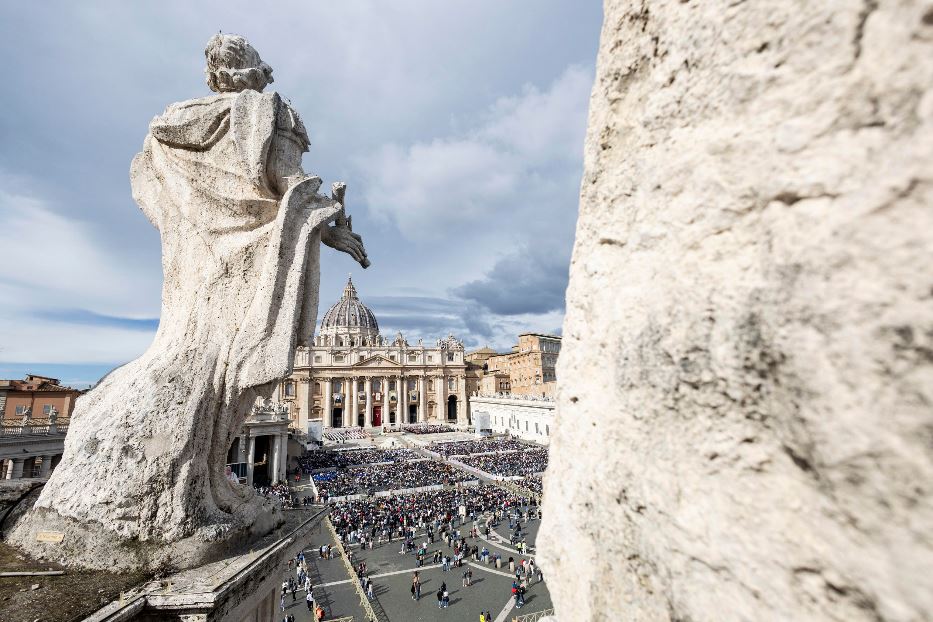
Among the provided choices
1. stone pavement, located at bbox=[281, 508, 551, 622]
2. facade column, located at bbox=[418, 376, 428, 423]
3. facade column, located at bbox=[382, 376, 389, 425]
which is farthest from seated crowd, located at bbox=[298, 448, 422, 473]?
facade column, located at bbox=[418, 376, 428, 423]

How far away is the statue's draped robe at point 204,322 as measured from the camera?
2.94 metres

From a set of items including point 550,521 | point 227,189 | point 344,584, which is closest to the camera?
point 550,521

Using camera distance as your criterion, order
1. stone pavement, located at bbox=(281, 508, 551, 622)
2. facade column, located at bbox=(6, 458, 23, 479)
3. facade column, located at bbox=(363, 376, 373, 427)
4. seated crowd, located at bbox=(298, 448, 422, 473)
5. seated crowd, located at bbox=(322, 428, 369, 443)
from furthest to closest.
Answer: facade column, located at bbox=(363, 376, 373, 427) → seated crowd, located at bbox=(322, 428, 369, 443) → seated crowd, located at bbox=(298, 448, 422, 473) → facade column, located at bbox=(6, 458, 23, 479) → stone pavement, located at bbox=(281, 508, 551, 622)

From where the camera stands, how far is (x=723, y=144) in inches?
41.1

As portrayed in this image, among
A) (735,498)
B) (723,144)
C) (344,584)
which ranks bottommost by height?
(344,584)

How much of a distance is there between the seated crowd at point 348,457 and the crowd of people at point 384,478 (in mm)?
2456

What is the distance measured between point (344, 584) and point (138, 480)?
1067cm

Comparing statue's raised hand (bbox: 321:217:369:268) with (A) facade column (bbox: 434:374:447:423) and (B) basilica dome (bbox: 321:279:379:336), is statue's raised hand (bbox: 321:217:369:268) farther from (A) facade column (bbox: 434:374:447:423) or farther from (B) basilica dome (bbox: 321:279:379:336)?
(B) basilica dome (bbox: 321:279:379:336)

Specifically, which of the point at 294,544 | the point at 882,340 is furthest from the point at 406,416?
the point at 882,340

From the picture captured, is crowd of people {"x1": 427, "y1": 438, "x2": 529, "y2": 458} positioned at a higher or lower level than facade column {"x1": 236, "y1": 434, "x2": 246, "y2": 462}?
lower

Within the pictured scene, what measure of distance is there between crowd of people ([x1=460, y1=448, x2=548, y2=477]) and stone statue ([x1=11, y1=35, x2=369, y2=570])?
2091 centimetres

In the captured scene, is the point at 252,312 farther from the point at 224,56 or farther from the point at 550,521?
the point at 550,521

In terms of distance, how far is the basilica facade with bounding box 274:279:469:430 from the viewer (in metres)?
55.4

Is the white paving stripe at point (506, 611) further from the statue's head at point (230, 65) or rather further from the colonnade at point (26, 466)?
the colonnade at point (26, 466)
